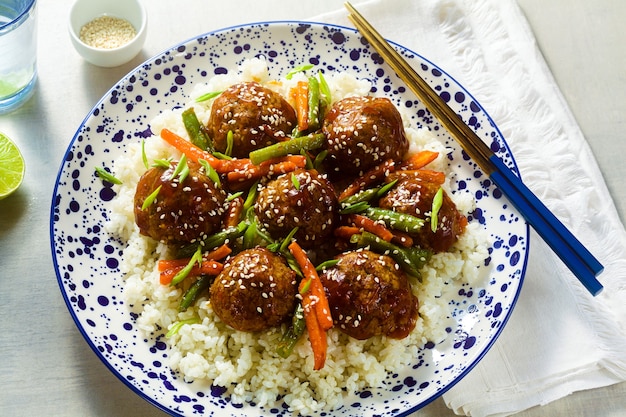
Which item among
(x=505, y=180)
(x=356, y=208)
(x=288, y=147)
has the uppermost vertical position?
(x=505, y=180)

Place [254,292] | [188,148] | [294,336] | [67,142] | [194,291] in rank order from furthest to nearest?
[67,142], [188,148], [194,291], [294,336], [254,292]

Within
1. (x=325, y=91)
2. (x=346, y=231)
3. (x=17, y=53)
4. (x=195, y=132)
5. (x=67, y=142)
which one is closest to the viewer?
(x=346, y=231)

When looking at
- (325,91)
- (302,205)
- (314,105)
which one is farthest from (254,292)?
(325,91)

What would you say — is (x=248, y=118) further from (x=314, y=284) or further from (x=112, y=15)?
(x=112, y=15)

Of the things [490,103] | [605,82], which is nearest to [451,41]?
[490,103]

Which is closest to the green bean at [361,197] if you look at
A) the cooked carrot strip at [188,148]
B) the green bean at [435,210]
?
the green bean at [435,210]

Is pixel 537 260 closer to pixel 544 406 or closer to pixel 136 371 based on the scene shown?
pixel 544 406

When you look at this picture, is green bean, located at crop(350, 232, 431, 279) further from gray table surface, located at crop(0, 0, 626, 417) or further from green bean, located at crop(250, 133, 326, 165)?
gray table surface, located at crop(0, 0, 626, 417)

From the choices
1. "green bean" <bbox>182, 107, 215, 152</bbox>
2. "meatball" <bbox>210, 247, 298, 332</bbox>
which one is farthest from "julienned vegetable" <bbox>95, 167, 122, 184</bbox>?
"meatball" <bbox>210, 247, 298, 332</bbox>

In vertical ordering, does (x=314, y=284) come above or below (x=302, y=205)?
below
